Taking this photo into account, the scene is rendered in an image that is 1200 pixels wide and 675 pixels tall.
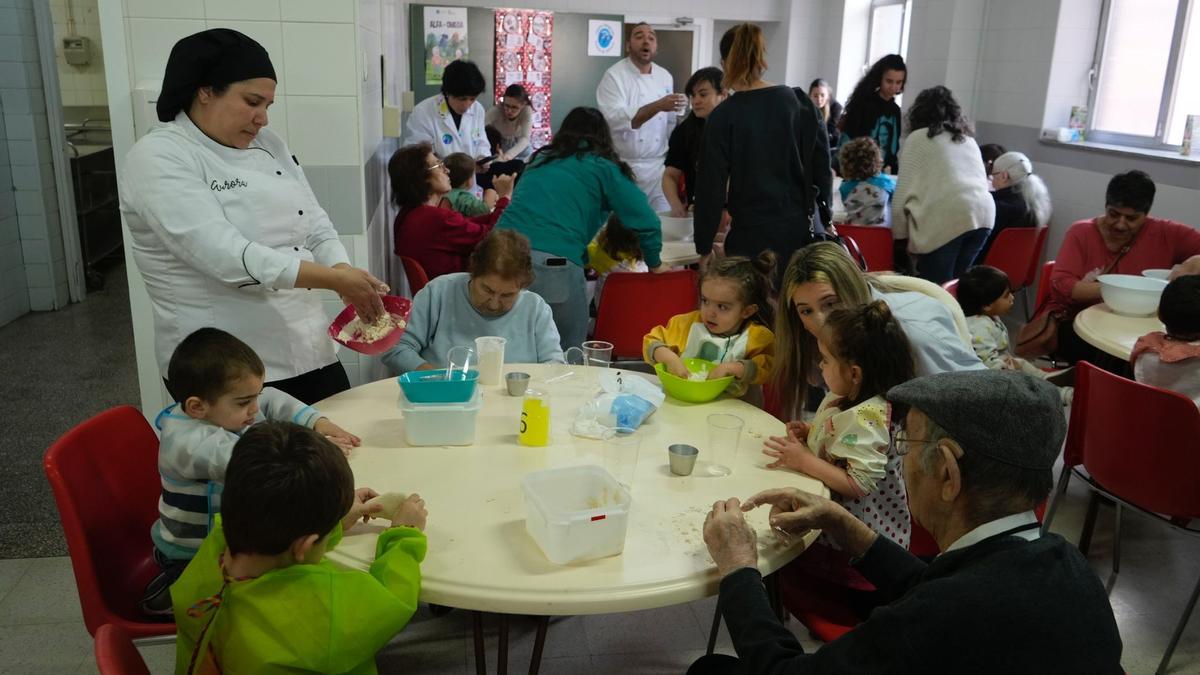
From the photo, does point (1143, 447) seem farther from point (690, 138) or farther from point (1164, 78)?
point (1164, 78)

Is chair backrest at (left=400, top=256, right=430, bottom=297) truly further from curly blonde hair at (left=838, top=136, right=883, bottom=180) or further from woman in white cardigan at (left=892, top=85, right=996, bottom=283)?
Answer: woman in white cardigan at (left=892, top=85, right=996, bottom=283)

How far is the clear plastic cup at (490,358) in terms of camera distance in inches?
98.6

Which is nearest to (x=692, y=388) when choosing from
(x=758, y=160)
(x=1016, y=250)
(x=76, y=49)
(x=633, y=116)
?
(x=758, y=160)

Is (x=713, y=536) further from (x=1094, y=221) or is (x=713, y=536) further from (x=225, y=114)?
(x=1094, y=221)

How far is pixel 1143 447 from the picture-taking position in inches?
97.3

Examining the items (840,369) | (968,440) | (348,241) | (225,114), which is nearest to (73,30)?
(348,241)

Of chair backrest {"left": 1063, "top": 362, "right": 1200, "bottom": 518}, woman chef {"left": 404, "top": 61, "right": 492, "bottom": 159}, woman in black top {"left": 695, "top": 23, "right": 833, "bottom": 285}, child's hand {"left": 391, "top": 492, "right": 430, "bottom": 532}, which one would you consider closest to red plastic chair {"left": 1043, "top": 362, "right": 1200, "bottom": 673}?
chair backrest {"left": 1063, "top": 362, "right": 1200, "bottom": 518}

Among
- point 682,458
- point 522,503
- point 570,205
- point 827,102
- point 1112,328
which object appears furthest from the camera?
point 827,102

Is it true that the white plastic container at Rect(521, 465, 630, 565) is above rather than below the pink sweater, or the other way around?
below

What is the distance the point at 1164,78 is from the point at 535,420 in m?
5.46

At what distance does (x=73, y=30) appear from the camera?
8.34 metres

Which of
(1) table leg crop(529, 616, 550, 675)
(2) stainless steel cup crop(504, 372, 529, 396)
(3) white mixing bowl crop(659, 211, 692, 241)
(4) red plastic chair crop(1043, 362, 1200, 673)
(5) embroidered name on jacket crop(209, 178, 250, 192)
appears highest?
(5) embroidered name on jacket crop(209, 178, 250, 192)

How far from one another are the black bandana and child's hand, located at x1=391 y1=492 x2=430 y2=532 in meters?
1.16

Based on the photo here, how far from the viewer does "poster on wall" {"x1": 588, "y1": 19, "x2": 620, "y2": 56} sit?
26.7ft
